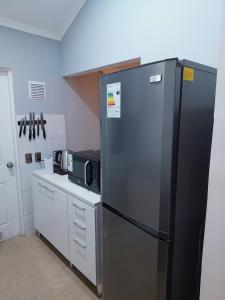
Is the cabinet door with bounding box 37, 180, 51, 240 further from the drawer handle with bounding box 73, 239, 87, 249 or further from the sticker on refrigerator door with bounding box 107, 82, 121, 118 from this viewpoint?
the sticker on refrigerator door with bounding box 107, 82, 121, 118

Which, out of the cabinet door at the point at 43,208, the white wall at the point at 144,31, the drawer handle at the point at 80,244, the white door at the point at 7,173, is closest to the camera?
the white wall at the point at 144,31

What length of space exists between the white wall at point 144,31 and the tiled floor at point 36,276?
2.06 m

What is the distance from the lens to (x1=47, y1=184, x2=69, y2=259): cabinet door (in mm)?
2029

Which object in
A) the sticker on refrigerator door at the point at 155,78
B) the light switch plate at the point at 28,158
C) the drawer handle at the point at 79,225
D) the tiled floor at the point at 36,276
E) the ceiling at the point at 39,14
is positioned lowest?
the tiled floor at the point at 36,276

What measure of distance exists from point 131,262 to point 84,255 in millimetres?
700

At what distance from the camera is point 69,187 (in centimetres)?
199

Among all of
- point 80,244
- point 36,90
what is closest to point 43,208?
point 80,244

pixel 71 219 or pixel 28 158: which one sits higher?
pixel 28 158

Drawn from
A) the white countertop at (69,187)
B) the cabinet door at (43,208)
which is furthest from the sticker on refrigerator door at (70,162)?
the cabinet door at (43,208)

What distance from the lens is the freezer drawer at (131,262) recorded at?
1.12 metres

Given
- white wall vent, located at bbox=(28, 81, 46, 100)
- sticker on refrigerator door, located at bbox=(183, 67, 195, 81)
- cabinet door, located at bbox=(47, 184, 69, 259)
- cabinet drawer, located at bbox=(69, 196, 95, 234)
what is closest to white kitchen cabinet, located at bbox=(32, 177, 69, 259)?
cabinet door, located at bbox=(47, 184, 69, 259)

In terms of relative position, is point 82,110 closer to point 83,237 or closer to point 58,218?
point 58,218

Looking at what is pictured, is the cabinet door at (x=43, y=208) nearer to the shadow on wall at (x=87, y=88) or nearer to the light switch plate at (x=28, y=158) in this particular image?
the light switch plate at (x=28, y=158)

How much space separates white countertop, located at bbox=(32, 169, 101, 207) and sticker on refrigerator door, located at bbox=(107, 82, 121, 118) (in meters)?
0.74
